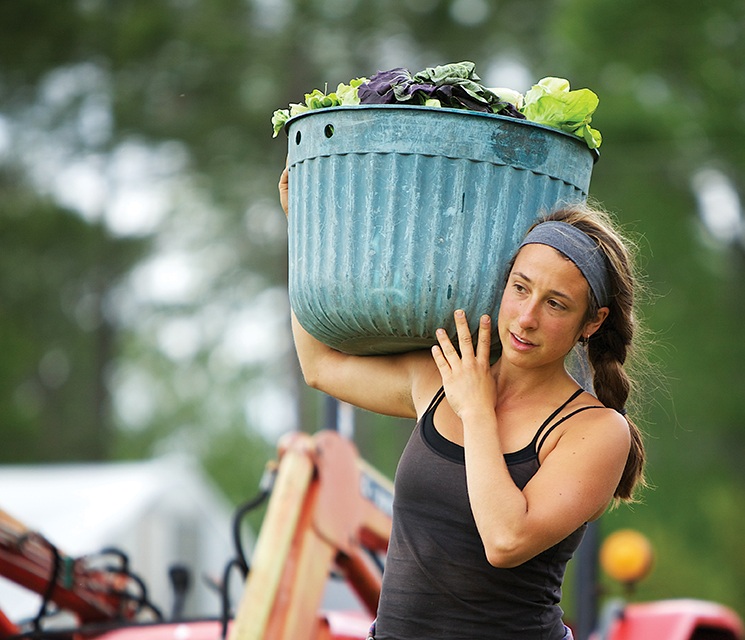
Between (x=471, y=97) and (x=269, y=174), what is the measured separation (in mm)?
12766

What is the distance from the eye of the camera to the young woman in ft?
4.61

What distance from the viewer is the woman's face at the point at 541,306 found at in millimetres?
1454

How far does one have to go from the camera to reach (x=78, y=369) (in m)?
15.9

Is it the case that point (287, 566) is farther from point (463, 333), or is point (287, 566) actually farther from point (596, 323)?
point (596, 323)

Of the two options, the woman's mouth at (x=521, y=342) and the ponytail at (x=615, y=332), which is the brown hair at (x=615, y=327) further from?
the woman's mouth at (x=521, y=342)

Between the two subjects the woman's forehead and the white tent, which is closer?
the woman's forehead

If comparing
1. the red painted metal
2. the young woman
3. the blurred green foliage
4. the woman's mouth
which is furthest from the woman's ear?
the blurred green foliage

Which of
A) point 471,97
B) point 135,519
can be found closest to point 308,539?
point 471,97

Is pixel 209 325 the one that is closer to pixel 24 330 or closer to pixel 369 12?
pixel 24 330

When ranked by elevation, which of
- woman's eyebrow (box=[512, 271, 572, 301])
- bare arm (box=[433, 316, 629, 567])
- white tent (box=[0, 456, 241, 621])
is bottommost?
white tent (box=[0, 456, 241, 621])

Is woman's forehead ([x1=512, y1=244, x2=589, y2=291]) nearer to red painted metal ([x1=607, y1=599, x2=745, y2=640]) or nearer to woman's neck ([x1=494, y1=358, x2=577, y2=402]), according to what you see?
woman's neck ([x1=494, y1=358, x2=577, y2=402])

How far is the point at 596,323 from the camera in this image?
4.97ft

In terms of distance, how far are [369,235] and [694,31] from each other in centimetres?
1241

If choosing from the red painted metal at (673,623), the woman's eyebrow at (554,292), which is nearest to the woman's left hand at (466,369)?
the woman's eyebrow at (554,292)
